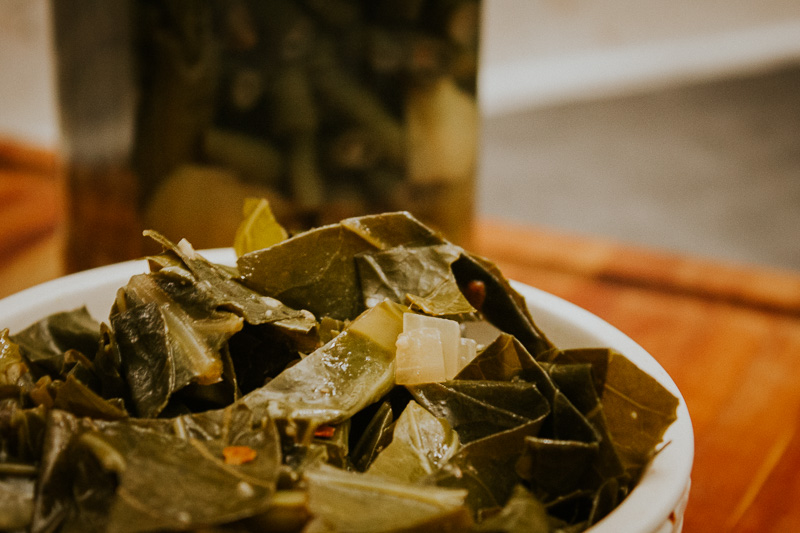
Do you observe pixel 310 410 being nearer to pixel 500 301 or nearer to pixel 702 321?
pixel 500 301

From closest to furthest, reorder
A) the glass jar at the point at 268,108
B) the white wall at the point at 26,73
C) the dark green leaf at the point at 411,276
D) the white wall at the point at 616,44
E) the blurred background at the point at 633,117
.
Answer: the dark green leaf at the point at 411,276
the glass jar at the point at 268,108
the white wall at the point at 26,73
the blurred background at the point at 633,117
the white wall at the point at 616,44

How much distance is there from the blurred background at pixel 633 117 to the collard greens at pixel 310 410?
1315 millimetres

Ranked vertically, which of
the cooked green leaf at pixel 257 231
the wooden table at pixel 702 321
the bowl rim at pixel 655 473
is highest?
the cooked green leaf at pixel 257 231

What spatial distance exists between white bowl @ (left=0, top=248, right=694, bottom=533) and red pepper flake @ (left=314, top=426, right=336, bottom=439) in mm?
214

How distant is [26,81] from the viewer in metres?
2.59

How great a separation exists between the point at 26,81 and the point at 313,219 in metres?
1.76

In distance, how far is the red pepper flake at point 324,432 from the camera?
64cm

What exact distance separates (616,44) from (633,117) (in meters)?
0.50

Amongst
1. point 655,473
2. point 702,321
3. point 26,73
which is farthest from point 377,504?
point 26,73

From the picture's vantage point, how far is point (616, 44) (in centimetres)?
396

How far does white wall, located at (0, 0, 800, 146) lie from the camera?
3689 millimetres

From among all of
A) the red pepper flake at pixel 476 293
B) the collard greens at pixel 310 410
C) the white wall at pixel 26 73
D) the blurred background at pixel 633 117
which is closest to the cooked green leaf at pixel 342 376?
the collard greens at pixel 310 410

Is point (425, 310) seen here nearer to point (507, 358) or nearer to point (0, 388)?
point (507, 358)

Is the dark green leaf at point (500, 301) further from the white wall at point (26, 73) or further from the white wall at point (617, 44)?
the white wall at point (617, 44)
